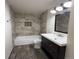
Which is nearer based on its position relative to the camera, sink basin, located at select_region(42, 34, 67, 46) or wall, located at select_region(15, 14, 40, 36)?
sink basin, located at select_region(42, 34, 67, 46)

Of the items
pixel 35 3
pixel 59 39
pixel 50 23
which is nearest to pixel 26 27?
pixel 50 23

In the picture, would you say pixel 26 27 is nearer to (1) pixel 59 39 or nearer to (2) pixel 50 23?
(2) pixel 50 23

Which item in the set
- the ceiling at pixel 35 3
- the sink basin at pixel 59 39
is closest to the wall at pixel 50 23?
the ceiling at pixel 35 3

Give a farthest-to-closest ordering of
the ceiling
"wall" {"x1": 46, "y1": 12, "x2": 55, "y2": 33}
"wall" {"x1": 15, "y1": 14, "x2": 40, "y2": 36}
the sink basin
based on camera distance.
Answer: "wall" {"x1": 15, "y1": 14, "x2": 40, "y2": 36}
"wall" {"x1": 46, "y1": 12, "x2": 55, "y2": 33}
the ceiling
the sink basin

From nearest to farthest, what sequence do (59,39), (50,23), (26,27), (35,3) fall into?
(59,39) → (35,3) → (50,23) → (26,27)

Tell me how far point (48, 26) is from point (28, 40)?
143 cm

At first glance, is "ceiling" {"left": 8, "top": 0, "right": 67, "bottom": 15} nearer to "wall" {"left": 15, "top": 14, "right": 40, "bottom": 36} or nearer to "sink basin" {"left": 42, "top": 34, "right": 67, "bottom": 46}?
"sink basin" {"left": 42, "top": 34, "right": 67, "bottom": 46}

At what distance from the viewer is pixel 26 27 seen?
5.85m

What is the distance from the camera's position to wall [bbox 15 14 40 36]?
566 centimetres

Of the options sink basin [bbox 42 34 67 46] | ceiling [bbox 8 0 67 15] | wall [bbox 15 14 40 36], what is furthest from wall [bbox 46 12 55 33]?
wall [bbox 15 14 40 36]

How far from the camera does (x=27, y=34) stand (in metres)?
5.90

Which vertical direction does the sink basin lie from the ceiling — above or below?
below
